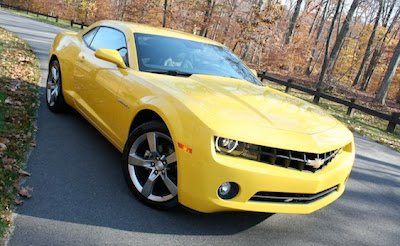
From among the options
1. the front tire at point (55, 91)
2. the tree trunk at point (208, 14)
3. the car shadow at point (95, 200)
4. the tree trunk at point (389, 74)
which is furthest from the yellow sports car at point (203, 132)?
the tree trunk at point (208, 14)

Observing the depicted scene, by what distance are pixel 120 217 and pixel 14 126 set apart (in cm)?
223

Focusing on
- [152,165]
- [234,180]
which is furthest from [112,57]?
[234,180]

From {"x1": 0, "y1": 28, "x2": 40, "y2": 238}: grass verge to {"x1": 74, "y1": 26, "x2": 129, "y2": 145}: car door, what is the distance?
0.78m

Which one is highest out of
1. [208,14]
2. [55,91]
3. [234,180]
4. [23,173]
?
[208,14]

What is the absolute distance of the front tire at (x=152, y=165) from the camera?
9.37 feet

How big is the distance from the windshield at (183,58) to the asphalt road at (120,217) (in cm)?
124

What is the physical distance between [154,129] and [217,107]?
59 centimetres

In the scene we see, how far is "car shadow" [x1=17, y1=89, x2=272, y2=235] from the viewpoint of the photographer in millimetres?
2760

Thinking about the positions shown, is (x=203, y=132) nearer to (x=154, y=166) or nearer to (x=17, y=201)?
(x=154, y=166)

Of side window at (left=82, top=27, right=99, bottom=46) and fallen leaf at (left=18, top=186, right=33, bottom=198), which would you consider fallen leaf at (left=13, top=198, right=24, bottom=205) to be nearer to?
fallen leaf at (left=18, top=186, right=33, bottom=198)

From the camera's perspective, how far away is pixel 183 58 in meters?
3.96

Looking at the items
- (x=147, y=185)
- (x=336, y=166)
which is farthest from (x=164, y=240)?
(x=336, y=166)

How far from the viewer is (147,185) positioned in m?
3.00

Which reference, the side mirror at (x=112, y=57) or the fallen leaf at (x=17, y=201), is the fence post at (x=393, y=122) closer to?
the side mirror at (x=112, y=57)
